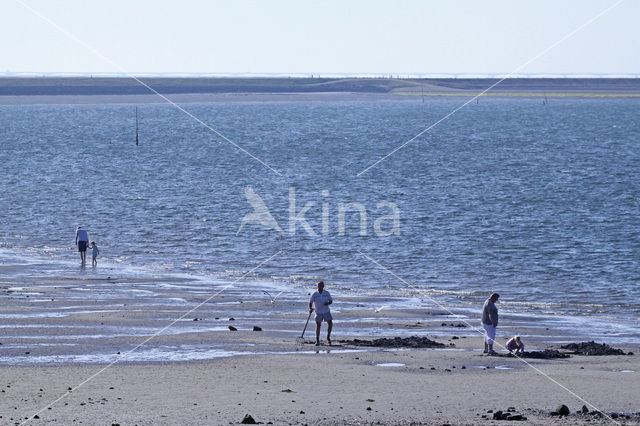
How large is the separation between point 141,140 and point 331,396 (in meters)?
113

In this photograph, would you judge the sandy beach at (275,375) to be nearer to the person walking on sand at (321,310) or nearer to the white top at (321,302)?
the person walking on sand at (321,310)

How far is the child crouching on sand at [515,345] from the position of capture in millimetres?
22109

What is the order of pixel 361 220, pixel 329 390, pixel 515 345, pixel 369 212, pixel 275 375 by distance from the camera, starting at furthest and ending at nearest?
1. pixel 369 212
2. pixel 361 220
3. pixel 515 345
4. pixel 275 375
5. pixel 329 390

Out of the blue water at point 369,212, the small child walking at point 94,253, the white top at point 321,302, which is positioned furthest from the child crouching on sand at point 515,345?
the small child walking at point 94,253

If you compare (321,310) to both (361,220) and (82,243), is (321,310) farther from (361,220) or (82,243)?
(361,220)

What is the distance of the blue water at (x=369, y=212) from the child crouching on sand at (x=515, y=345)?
6.94 meters

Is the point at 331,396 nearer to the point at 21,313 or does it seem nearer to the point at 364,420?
the point at 364,420

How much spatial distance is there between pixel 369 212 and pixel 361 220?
4069 mm

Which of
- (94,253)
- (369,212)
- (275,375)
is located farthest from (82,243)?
(369,212)

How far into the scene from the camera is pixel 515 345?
72.8 feet

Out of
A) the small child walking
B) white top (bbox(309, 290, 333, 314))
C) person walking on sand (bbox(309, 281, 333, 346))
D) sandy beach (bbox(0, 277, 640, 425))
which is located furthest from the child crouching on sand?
the small child walking

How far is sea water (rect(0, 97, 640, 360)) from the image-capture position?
33781mm

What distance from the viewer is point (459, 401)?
58.2ft

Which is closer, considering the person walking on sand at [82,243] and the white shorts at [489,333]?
the white shorts at [489,333]
